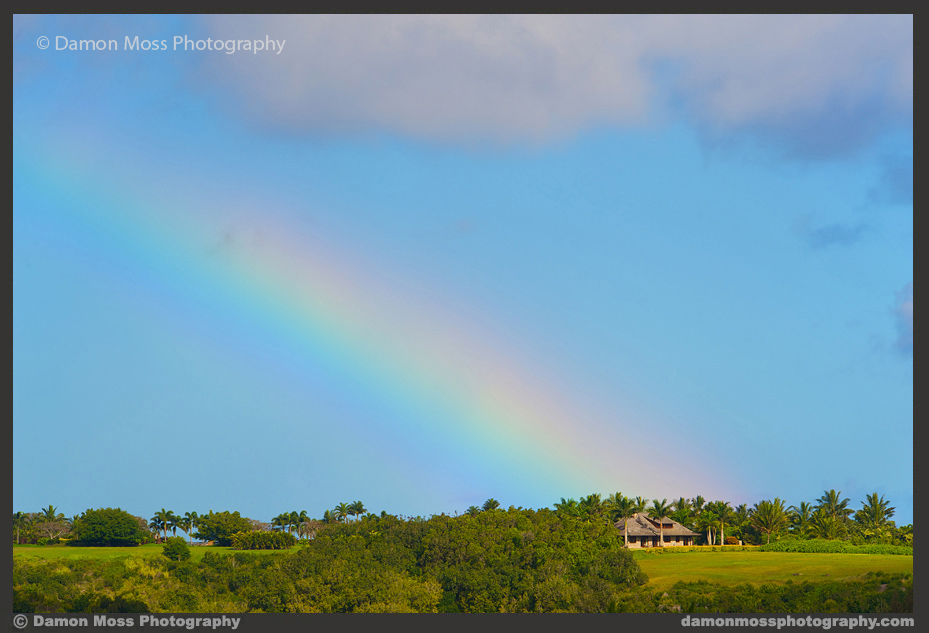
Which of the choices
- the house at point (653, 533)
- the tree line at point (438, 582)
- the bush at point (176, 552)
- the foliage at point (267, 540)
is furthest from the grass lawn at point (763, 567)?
the foliage at point (267, 540)

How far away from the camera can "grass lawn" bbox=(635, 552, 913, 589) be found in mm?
85312

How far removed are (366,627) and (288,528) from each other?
12512 centimetres

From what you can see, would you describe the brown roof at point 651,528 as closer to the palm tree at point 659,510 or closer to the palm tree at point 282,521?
the palm tree at point 659,510

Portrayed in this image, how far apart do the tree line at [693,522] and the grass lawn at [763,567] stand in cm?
3139

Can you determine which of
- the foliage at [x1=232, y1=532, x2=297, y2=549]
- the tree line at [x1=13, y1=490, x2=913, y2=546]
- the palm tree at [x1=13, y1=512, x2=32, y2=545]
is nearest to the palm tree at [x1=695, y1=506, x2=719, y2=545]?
the tree line at [x1=13, y1=490, x2=913, y2=546]

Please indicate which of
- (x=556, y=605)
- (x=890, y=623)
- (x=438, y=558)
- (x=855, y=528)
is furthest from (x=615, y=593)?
(x=855, y=528)

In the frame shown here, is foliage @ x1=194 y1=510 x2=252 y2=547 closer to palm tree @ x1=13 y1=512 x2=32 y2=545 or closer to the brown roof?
palm tree @ x1=13 y1=512 x2=32 y2=545

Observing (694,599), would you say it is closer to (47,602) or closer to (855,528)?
(47,602)

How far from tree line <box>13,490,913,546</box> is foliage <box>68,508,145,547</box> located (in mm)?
190

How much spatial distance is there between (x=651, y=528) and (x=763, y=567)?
56966 millimetres

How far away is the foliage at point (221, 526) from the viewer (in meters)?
148

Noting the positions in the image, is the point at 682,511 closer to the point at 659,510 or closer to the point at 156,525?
the point at 659,510

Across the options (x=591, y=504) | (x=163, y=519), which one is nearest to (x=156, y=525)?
(x=163, y=519)

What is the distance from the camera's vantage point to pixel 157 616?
71.1 m
